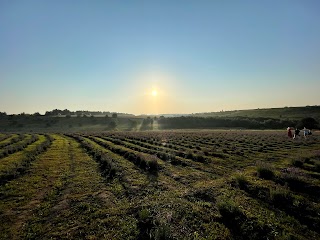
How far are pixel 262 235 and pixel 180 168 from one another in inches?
482

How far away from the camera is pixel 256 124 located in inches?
4833

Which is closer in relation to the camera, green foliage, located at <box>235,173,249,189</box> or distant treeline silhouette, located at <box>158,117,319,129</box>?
green foliage, located at <box>235,173,249,189</box>

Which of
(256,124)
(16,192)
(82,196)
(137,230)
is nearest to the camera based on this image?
(137,230)

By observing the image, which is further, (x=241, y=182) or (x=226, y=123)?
(x=226, y=123)

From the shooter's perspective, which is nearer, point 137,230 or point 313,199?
point 137,230

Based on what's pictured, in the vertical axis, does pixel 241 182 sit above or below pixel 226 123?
above

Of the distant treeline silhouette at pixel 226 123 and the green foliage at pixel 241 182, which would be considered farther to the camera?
the distant treeline silhouette at pixel 226 123

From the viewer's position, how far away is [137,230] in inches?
393

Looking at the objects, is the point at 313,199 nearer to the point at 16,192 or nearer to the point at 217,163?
the point at 217,163

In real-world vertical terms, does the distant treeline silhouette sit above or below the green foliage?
below

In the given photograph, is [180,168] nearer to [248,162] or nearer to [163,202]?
[248,162]

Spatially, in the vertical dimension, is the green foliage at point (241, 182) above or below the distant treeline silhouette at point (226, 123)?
above

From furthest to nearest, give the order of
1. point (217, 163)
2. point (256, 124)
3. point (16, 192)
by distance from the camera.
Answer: point (256, 124) < point (217, 163) < point (16, 192)

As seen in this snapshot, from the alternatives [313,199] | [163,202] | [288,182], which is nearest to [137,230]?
[163,202]
